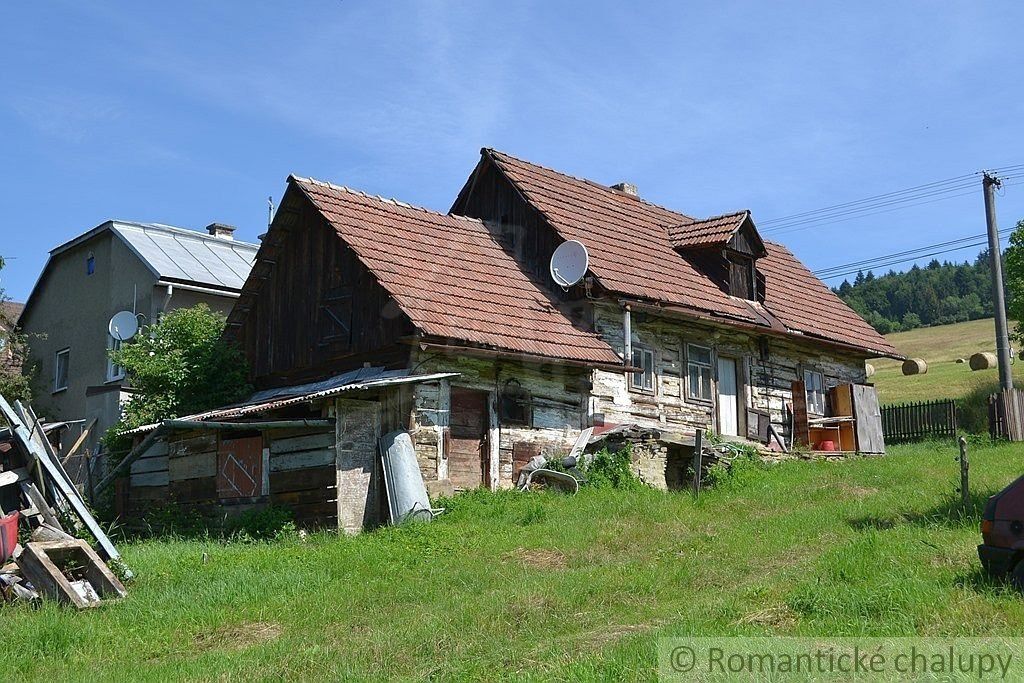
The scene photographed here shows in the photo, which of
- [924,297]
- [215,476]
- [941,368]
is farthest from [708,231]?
[924,297]

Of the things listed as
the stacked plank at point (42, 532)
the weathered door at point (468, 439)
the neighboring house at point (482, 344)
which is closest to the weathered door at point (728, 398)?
the neighboring house at point (482, 344)

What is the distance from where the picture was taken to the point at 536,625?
971cm

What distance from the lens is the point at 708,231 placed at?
2541 cm

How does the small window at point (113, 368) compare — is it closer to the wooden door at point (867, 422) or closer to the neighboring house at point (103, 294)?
the neighboring house at point (103, 294)

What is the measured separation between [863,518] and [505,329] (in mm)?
7262

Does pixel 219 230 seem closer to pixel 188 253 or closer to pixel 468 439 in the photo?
pixel 188 253

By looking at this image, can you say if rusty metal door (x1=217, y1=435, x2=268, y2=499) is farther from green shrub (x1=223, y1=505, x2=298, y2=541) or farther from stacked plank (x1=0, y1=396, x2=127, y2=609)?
stacked plank (x1=0, y1=396, x2=127, y2=609)

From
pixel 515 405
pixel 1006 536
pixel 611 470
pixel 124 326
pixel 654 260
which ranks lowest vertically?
pixel 1006 536

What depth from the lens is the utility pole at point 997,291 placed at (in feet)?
91.9

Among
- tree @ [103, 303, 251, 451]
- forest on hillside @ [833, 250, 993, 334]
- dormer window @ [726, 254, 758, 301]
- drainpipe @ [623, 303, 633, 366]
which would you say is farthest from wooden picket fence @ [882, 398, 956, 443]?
forest on hillside @ [833, 250, 993, 334]

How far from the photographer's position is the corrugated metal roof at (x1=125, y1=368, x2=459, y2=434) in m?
15.9

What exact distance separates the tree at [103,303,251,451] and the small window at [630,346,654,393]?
769cm

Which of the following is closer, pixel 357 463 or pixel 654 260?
pixel 357 463

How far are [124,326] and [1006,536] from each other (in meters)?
19.3
